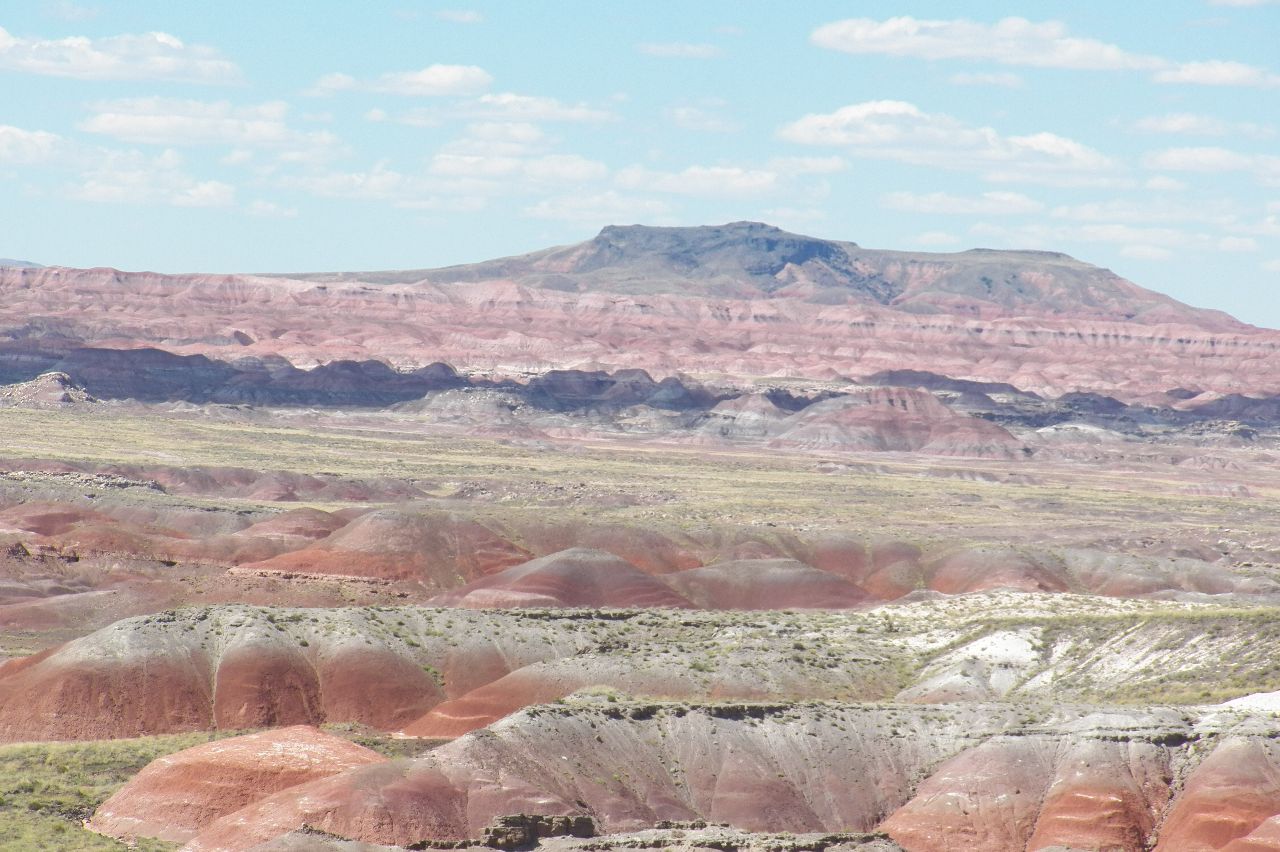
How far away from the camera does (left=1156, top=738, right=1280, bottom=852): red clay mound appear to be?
158ft

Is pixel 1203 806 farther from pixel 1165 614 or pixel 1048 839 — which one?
pixel 1165 614

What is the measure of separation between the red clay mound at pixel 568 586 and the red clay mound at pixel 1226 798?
40933mm

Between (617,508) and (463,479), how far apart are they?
20930 mm

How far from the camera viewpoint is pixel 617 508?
463 feet

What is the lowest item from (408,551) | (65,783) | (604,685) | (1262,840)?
(408,551)

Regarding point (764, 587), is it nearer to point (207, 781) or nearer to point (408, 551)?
Answer: point (408, 551)

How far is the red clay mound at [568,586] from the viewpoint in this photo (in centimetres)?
8738

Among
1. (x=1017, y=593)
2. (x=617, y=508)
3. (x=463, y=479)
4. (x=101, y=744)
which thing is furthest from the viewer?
(x=463, y=479)

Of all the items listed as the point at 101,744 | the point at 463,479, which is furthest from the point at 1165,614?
the point at 463,479

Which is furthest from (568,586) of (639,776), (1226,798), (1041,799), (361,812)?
(361,812)

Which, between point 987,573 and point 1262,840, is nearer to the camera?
point 1262,840

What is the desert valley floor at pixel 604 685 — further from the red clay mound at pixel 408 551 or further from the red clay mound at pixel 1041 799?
the red clay mound at pixel 408 551

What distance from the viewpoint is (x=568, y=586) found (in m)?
88.9

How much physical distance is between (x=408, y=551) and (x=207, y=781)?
53421 mm
